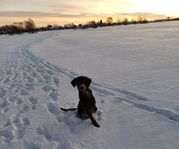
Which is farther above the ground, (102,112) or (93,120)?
(93,120)

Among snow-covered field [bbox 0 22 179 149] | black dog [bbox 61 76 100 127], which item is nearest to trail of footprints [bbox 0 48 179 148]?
snow-covered field [bbox 0 22 179 149]

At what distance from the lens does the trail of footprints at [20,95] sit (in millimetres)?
5352

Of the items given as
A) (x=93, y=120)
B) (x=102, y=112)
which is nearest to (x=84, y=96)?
(x=93, y=120)

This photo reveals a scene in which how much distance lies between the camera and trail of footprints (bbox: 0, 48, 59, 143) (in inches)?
211

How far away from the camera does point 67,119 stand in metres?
5.57

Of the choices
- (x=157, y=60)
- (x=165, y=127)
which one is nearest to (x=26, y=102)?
(x=165, y=127)

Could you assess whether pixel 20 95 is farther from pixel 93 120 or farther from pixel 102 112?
pixel 93 120

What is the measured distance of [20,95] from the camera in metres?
7.77

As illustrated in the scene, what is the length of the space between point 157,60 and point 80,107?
22.3 feet

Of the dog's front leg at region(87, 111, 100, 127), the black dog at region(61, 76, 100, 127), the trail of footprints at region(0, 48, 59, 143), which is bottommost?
the trail of footprints at region(0, 48, 59, 143)

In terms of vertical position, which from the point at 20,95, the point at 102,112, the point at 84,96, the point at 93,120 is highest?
the point at 84,96

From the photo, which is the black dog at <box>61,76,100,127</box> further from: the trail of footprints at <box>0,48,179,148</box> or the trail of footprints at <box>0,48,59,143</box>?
the trail of footprints at <box>0,48,59,143</box>

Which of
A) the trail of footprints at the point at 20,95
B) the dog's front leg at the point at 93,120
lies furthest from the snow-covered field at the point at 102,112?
the dog's front leg at the point at 93,120

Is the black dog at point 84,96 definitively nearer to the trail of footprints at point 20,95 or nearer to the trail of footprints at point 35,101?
the trail of footprints at point 35,101
